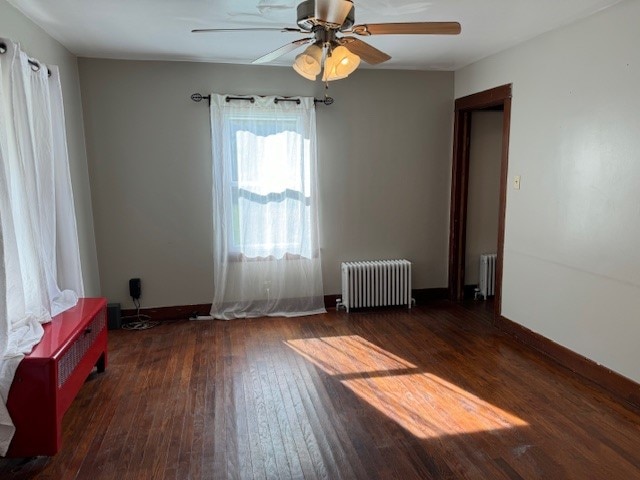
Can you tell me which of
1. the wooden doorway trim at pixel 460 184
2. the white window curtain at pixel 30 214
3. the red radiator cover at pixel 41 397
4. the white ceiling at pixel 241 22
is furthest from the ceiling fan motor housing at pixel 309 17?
the wooden doorway trim at pixel 460 184

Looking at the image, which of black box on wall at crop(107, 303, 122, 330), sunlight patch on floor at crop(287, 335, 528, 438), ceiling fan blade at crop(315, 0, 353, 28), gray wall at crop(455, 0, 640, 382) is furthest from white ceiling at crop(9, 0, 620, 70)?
sunlight patch on floor at crop(287, 335, 528, 438)

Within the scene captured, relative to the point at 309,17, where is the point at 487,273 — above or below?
below

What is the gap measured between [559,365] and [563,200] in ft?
3.94

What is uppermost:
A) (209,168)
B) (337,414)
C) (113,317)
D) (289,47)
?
(289,47)

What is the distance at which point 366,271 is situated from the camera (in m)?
4.40

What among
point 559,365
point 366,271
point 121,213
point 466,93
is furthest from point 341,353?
point 466,93

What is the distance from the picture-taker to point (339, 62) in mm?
2260

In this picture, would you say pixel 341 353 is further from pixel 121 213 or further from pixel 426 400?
pixel 121 213

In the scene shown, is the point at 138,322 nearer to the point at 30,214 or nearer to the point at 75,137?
the point at 75,137

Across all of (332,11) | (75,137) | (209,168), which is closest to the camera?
(332,11)

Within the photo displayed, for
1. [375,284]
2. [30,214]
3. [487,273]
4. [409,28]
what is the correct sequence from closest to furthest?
Result: 1. [409,28]
2. [30,214]
3. [375,284]
4. [487,273]

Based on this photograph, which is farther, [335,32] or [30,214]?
[30,214]

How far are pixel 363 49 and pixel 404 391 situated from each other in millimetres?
2073

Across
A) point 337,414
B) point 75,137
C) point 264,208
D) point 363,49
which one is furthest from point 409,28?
point 75,137
